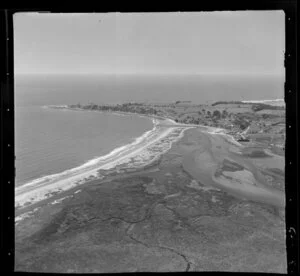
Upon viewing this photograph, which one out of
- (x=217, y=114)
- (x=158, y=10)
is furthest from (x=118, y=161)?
(x=158, y=10)

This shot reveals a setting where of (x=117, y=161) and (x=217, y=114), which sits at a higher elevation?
(x=217, y=114)

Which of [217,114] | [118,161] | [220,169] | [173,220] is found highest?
[217,114]

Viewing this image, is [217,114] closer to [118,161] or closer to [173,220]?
[118,161]

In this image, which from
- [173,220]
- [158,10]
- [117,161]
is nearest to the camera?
[158,10]

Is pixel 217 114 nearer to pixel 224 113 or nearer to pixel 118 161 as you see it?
pixel 224 113

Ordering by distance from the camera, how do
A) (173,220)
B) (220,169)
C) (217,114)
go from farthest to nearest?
(217,114) < (220,169) < (173,220)

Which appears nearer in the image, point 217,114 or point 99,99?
point 99,99

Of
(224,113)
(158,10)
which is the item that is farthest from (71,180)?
(158,10)
